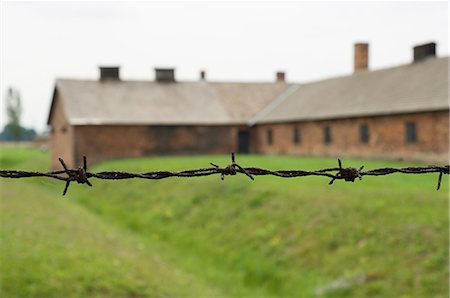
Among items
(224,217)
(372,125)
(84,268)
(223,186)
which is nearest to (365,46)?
(372,125)

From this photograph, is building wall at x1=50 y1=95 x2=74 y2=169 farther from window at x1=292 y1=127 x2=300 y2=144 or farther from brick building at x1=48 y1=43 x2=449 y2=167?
window at x1=292 y1=127 x2=300 y2=144

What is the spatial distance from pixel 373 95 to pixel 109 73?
693 inches

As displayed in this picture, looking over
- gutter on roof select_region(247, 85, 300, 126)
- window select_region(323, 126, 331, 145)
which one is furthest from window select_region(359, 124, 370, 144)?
gutter on roof select_region(247, 85, 300, 126)

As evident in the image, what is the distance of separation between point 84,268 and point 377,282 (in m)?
5.38

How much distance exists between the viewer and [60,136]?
3853 centimetres

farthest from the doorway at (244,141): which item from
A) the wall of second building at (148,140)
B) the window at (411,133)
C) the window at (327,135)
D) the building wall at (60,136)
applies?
the window at (411,133)

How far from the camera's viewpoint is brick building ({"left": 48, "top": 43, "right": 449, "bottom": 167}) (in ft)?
92.0

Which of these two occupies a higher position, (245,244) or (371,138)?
(371,138)

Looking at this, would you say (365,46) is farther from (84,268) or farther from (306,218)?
(84,268)

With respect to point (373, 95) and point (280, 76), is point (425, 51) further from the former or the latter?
point (280, 76)

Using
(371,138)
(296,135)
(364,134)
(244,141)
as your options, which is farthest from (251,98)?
(371,138)

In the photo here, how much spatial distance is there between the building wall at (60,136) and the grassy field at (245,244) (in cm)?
1578

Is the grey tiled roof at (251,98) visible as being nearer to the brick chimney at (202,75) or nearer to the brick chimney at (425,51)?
the brick chimney at (425,51)

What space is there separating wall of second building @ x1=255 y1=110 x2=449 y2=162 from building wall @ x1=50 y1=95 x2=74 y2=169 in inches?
461
